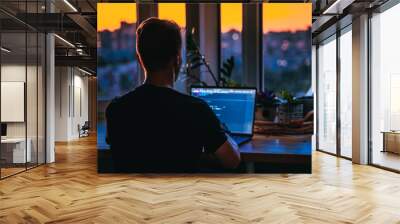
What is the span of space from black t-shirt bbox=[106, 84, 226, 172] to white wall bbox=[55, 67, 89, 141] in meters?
12.4

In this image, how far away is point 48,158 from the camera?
8492 millimetres

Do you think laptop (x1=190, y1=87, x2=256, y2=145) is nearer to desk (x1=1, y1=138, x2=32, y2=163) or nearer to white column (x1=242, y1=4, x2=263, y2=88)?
white column (x1=242, y1=4, x2=263, y2=88)

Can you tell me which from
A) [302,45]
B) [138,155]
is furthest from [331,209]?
[302,45]

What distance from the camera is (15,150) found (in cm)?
761

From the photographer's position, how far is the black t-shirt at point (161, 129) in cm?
384

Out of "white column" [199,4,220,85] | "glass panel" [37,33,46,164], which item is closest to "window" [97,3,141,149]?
"white column" [199,4,220,85]

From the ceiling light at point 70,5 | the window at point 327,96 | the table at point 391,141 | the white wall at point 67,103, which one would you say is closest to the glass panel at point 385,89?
the table at point 391,141

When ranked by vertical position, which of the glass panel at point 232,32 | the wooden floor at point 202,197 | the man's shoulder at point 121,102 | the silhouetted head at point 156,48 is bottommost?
the wooden floor at point 202,197

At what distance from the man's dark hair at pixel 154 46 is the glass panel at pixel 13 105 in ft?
14.0

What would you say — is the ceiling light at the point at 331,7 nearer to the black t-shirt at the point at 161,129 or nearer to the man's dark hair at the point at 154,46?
the black t-shirt at the point at 161,129

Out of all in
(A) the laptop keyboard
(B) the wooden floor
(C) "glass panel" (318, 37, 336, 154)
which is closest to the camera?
(B) the wooden floor

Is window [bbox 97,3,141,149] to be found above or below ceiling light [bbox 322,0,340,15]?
below

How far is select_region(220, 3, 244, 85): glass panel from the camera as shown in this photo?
6.52 metres

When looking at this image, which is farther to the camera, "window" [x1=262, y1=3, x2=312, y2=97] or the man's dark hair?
"window" [x1=262, y1=3, x2=312, y2=97]
